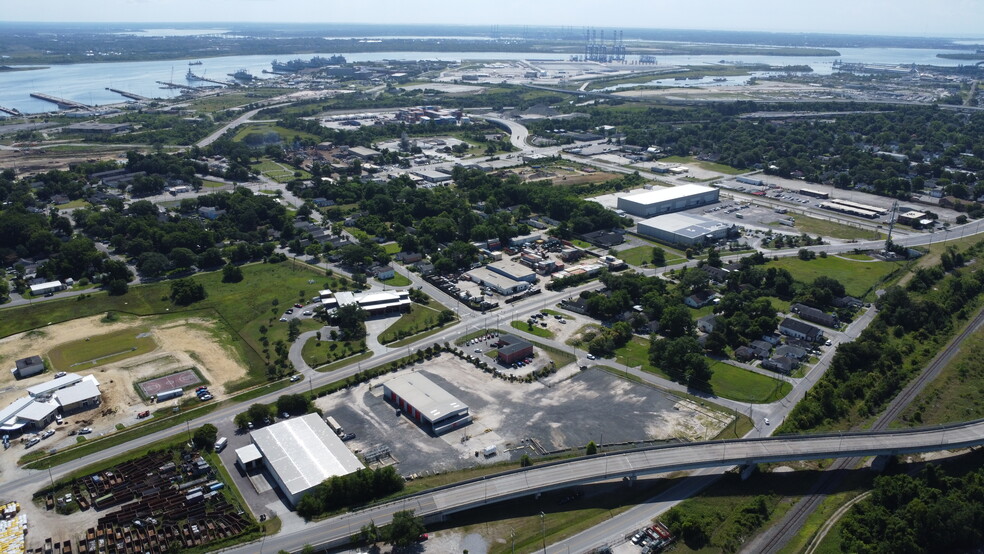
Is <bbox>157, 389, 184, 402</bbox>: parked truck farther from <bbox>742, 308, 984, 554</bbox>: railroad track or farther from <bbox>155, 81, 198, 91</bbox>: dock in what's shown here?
<bbox>155, 81, 198, 91</bbox>: dock

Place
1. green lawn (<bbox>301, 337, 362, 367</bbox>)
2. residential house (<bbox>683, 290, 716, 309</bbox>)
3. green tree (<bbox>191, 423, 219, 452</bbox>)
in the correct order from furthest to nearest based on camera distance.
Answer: residential house (<bbox>683, 290, 716, 309</bbox>) < green lawn (<bbox>301, 337, 362, 367</bbox>) < green tree (<bbox>191, 423, 219, 452</bbox>)

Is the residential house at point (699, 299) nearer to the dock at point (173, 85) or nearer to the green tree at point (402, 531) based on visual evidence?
the green tree at point (402, 531)

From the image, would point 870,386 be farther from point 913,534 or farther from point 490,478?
Answer: point 490,478

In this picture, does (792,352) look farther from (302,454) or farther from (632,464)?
(302,454)

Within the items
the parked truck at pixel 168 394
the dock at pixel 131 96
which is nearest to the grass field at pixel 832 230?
the parked truck at pixel 168 394

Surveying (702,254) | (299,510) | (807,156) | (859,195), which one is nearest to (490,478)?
(299,510)

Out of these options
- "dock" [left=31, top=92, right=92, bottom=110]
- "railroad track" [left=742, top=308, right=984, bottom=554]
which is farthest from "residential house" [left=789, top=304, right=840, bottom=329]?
"dock" [left=31, top=92, right=92, bottom=110]
